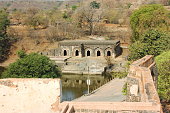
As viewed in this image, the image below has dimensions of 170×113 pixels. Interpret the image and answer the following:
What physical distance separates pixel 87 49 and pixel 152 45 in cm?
1501

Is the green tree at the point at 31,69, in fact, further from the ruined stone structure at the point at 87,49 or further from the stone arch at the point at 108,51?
the stone arch at the point at 108,51

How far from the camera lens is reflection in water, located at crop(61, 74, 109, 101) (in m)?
25.0

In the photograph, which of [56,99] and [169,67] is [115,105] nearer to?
[56,99]

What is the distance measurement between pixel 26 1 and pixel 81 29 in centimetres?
10323

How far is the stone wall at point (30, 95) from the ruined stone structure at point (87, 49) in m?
27.4

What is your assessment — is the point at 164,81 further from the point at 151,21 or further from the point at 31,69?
the point at 151,21

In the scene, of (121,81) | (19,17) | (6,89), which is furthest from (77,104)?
(19,17)

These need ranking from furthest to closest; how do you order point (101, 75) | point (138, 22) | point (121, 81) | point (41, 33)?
point (41, 33) → point (138, 22) → point (101, 75) → point (121, 81)

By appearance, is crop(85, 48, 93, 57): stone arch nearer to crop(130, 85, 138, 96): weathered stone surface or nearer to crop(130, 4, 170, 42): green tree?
crop(130, 4, 170, 42): green tree

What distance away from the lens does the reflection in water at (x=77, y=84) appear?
2503 centimetres

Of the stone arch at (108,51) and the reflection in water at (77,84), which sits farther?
the stone arch at (108,51)

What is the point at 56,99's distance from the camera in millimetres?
8719

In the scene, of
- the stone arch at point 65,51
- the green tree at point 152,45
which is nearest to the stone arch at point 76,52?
the stone arch at point 65,51

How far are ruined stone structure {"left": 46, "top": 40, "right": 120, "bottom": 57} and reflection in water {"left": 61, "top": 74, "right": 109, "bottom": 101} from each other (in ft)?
19.6
